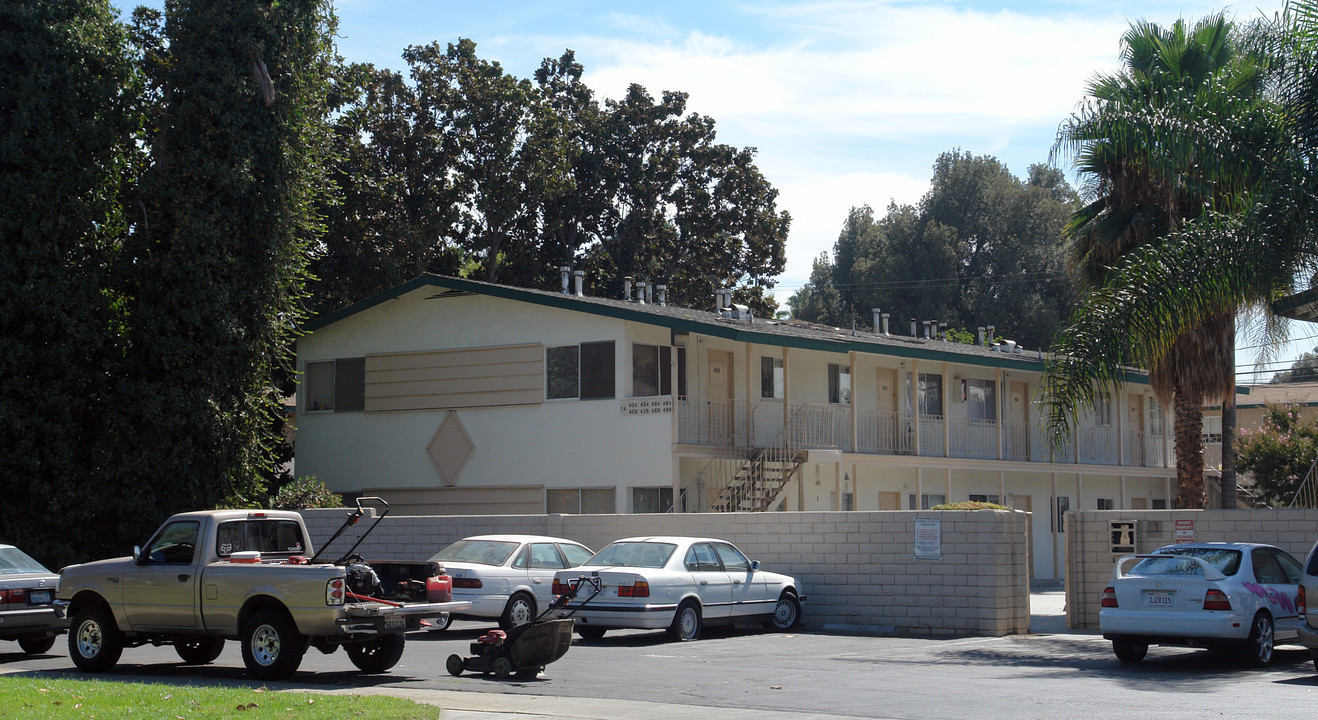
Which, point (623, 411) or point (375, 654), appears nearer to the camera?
point (375, 654)

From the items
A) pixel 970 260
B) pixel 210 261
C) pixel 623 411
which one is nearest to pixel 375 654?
pixel 623 411

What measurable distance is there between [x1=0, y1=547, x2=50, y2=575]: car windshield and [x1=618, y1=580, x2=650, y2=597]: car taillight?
7348mm

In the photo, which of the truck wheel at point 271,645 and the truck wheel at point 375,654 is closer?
the truck wheel at point 271,645

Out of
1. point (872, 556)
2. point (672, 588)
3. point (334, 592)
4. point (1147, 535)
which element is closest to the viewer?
point (334, 592)

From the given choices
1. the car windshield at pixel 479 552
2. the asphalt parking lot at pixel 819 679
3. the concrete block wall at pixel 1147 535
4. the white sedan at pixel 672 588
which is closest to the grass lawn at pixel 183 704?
the asphalt parking lot at pixel 819 679

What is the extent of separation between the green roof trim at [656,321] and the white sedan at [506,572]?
7194 millimetres

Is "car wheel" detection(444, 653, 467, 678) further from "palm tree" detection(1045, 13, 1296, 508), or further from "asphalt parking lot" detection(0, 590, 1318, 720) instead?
"palm tree" detection(1045, 13, 1296, 508)

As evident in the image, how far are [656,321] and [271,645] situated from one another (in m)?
13.8

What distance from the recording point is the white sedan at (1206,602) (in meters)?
14.1

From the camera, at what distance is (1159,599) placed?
14.4 meters

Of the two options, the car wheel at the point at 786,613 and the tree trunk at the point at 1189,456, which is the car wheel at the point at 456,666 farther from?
the tree trunk at the point at 1189,456

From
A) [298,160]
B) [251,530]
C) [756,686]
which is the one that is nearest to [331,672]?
[251,530]

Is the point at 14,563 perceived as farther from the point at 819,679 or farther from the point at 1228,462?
the point at 1228,462

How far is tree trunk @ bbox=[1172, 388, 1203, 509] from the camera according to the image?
23.6 m
